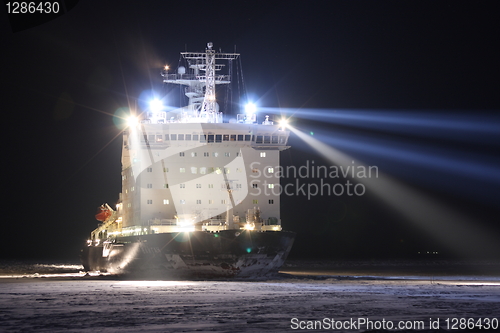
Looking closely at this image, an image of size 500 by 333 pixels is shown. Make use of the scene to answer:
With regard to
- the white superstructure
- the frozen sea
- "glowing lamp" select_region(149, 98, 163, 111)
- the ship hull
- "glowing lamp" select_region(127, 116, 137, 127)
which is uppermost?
"glowing lamp" select_region(149, 98, 163, 111)

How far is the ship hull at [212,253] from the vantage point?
76.2ft

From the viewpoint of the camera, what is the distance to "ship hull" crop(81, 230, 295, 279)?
2322cm

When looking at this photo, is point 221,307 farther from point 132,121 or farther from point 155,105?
point 155,105

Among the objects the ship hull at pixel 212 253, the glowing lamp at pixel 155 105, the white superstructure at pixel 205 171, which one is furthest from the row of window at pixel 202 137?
the ship hull at pixel 212 253

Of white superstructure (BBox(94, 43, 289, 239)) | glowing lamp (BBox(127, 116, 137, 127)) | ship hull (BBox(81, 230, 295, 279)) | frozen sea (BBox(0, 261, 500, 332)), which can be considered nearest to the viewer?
frozen sea (BBox(0, 261, 500, 332))

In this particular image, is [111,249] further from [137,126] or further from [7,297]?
[7,297]

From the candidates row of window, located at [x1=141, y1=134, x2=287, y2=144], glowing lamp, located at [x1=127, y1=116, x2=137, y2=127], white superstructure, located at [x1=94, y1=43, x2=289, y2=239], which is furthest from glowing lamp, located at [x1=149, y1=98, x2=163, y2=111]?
row of window, located at [x1=141, y1=134, x2=287, y2=144]

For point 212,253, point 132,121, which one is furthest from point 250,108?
point 212,253

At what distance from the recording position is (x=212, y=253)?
23.3 m

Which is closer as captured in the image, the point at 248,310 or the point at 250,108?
the point at 248,310

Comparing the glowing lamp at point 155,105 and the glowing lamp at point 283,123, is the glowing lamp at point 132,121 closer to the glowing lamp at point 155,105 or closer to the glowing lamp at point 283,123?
the glowing lamp at point 155,105

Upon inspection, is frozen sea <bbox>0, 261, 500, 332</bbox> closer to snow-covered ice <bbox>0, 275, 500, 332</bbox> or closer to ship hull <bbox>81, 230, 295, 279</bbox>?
snow-covered ice <bbox>0, 275, 500, 332</bbox>

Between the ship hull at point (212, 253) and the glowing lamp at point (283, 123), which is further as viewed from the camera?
the glowing lamp at point (283, 123)

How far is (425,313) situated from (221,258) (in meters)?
12.0
